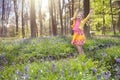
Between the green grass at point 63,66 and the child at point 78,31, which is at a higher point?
the child at point 78,31

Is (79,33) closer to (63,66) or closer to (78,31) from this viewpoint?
(78,31)

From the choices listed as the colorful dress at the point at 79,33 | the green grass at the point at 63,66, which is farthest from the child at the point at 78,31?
the green grass at the point at 63,66

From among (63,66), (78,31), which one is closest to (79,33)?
(78,31)

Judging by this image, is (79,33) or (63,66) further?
(79,33)

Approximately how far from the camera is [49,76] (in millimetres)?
5613

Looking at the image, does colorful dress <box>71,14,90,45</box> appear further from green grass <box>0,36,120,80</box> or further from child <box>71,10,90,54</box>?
green grass <box>0,36,120,80</box>

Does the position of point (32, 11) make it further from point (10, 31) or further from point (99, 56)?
point (10, 31)

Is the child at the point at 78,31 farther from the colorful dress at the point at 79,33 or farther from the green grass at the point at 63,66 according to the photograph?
the green grass at the point at 63,66

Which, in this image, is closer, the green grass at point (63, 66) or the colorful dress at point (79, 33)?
the green grass at point (63, 66)

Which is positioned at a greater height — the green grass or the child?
the child

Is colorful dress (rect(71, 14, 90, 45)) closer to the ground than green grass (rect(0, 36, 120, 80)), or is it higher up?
higher up

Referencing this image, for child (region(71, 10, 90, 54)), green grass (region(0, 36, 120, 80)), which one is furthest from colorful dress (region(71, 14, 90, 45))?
green grass (region(0, 36, 120, 80))

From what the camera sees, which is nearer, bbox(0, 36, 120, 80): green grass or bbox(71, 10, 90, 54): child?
bbox(0, 36, 120, 80): green grass

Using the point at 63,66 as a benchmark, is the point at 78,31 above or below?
above
